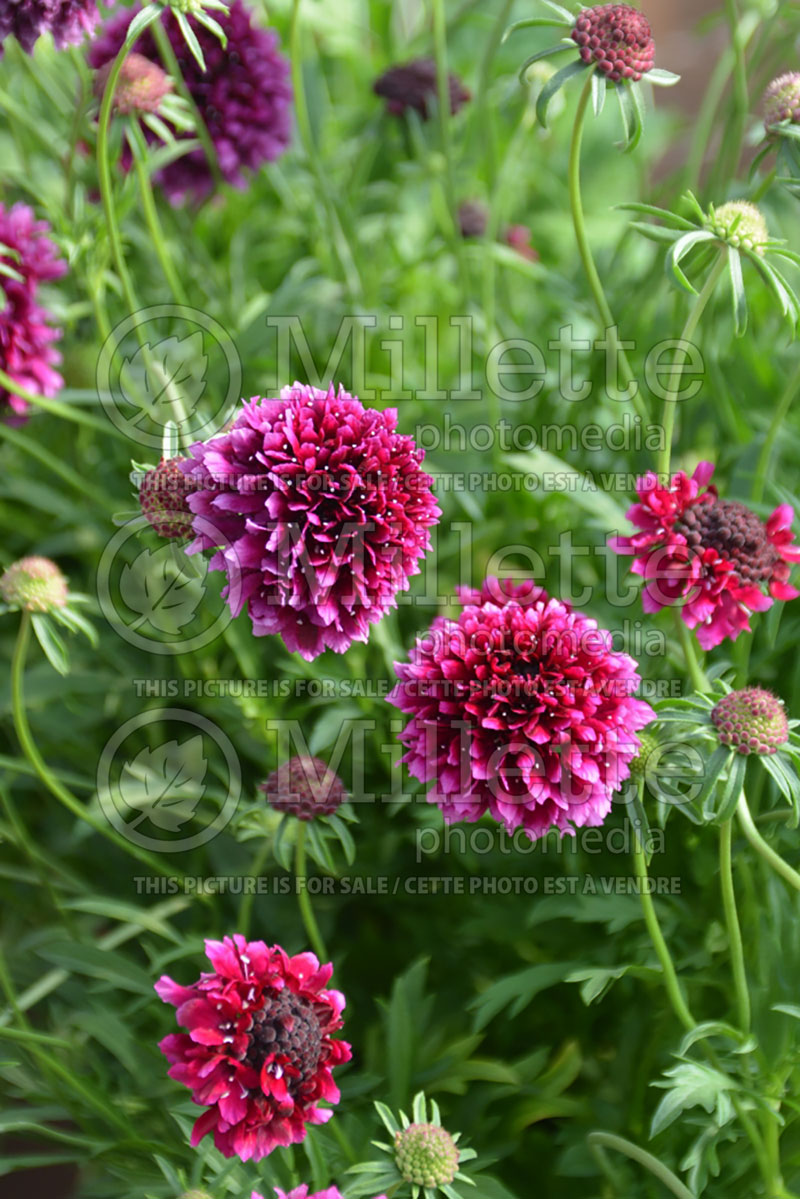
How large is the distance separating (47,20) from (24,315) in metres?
0.19

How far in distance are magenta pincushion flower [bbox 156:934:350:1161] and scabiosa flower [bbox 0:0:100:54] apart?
552 mm

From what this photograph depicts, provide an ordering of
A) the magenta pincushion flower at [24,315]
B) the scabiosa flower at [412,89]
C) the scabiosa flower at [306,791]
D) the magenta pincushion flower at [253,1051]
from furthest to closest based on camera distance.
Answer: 1. the scabiosa flower at [412,89]
2. the magenta pincushion flower at [24,315]
3. the scabiosa flower at [306,791]
4. the magenta pincushion flower at [253,1051]

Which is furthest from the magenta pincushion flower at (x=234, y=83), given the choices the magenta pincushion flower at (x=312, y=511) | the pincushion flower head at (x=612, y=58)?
the magenta pincushion flower at (x=312, y=511)

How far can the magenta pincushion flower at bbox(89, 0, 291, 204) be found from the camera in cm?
83

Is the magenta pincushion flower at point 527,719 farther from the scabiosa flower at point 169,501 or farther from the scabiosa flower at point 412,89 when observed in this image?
the scabiosa flower at point 412,89

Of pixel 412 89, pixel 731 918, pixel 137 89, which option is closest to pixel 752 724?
pixel 731 918

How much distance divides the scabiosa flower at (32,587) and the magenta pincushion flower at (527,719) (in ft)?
0.79

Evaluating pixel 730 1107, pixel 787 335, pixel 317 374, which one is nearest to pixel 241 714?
pixel 317 374

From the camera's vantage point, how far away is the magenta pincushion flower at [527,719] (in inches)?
20.5

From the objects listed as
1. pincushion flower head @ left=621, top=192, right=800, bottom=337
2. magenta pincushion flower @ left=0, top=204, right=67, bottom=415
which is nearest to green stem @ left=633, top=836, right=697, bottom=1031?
pincushion flower head @ left=621, top=192, right=800, bottom=337

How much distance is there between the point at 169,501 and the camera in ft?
1.82

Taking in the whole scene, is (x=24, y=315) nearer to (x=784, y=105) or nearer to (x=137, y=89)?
(x=137, y=89)

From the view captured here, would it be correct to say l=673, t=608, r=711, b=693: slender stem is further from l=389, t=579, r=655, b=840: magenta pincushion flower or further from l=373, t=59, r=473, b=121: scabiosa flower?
l=373, t=59, r=473, b=121: scabiosa flower

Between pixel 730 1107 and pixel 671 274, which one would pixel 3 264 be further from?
pixel 730 1107
